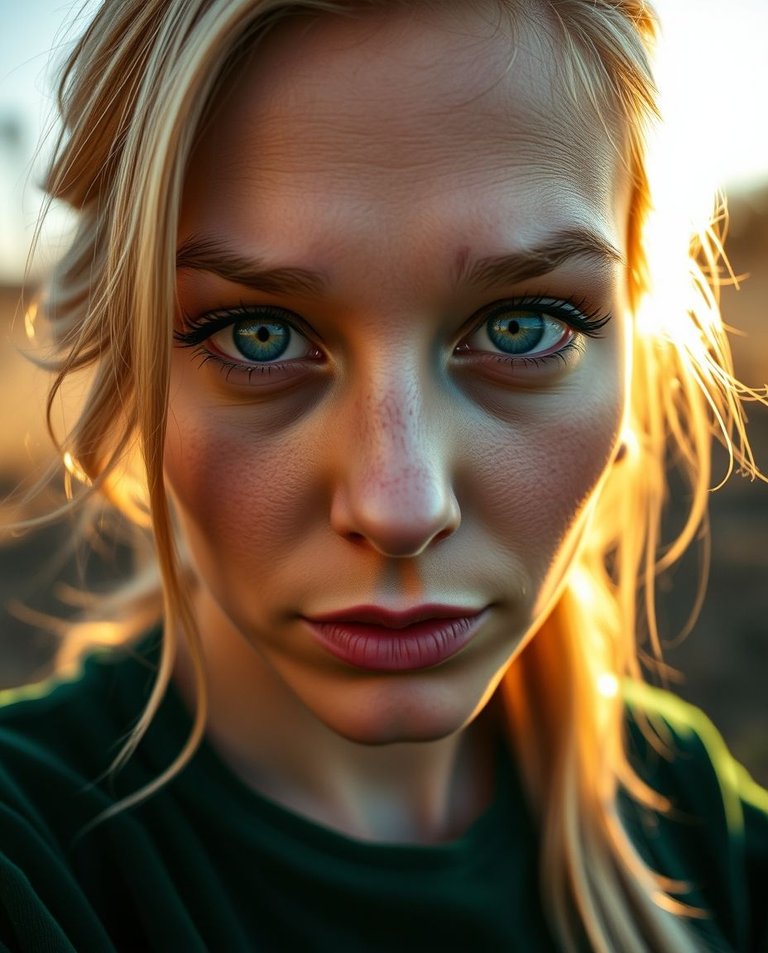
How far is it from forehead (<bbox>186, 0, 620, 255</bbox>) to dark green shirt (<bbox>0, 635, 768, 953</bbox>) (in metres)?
0.55

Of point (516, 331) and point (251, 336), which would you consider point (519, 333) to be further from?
point (251, 336)

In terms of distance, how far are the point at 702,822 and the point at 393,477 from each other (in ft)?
2.72

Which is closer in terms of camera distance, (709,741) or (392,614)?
(392,614)

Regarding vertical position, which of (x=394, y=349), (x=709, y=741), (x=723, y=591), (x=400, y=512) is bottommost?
(x=709, y=741)

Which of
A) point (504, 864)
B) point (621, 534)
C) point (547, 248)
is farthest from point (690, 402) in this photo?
point (504, 864)

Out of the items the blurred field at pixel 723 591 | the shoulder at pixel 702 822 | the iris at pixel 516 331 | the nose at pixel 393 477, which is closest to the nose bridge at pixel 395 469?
the nose at pixel 393 477

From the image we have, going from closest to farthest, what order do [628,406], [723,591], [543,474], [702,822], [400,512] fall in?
[400,512] → [543,474] → [628,406] → [702,822] → [723,591]

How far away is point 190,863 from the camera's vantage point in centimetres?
102

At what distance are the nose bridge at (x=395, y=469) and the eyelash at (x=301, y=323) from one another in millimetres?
91

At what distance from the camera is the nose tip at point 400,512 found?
0.83 metres

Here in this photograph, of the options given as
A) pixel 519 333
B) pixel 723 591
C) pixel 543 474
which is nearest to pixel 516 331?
pixel 519 333

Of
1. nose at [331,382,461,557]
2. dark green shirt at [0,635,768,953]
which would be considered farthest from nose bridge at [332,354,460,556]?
dark green shirt at [0,635,768,953]

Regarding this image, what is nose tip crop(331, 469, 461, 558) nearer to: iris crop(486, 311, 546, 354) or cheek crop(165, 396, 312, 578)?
cheek crop(165, 396, 312, 578)

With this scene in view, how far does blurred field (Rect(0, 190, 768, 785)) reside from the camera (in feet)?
10.5
